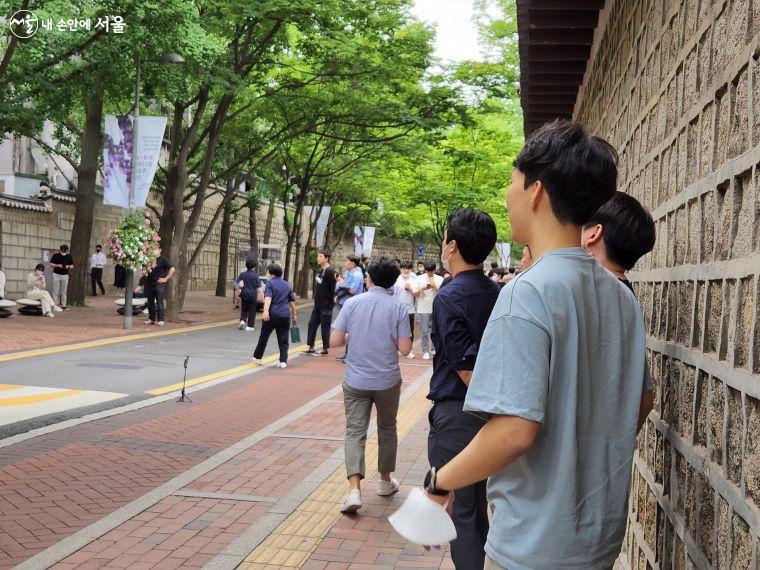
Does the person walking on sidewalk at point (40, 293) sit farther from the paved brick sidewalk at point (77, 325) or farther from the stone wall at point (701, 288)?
the stone wall at point (701, 288)

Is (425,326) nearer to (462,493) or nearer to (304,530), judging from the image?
(304,530)

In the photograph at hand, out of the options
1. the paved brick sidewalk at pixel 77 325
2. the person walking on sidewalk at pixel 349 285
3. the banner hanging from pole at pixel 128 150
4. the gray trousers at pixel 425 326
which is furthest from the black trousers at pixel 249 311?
the gray trousers at pixel 425 326

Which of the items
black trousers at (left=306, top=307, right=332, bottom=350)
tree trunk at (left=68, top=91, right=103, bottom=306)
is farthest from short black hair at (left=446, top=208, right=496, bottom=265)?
tree trunk at (left=68, top=91, right=103, bottom=306)

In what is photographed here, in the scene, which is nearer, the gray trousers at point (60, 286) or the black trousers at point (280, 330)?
the black trousers at point (280, 330)

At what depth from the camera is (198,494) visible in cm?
638

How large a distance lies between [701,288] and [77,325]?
728 inches

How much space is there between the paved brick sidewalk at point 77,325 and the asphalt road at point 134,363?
3.29 ft

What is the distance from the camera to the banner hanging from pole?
781 inches

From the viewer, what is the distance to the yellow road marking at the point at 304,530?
499cm

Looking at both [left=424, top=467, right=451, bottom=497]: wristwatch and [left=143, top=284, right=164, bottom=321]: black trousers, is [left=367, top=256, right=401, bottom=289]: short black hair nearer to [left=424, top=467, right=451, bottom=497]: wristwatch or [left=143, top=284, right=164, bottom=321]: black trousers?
[left=424, top=467, right=451, bottom=497]: wristwatch

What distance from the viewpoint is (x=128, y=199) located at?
2011 centimetres

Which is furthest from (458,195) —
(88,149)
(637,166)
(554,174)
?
(554,174)

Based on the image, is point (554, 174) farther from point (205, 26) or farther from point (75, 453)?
point (205, 26)

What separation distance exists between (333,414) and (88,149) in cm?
1668
